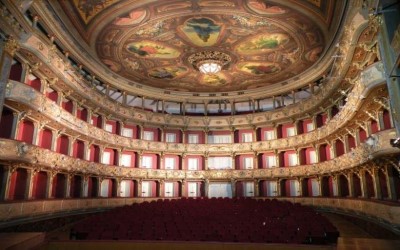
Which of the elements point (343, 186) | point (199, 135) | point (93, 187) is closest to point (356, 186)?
point (343, 186)

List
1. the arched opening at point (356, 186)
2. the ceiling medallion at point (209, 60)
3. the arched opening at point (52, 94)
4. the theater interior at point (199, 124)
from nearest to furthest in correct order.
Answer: the theater interior at point (199, 124)
the arched opening at point (52, 94)
the arched opening at point (356, 186)
the ceiling medallion at point (209, 60)

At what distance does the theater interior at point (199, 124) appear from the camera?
448 inches

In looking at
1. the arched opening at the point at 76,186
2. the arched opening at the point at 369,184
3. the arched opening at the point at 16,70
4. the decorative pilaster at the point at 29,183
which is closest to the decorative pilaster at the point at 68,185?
the arched opening at the point at 76,186

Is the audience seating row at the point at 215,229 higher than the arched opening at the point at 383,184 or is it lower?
lower

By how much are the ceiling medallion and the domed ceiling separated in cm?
12

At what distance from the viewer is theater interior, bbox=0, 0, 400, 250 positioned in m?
11.4

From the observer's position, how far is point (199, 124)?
29.3 meters

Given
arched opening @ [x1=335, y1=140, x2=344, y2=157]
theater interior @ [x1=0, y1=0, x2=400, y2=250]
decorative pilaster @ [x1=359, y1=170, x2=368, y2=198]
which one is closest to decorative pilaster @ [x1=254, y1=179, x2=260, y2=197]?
theater interior @ [x1=0, y1=0, x2=400, y2=250]

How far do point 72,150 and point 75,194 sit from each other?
322 cm

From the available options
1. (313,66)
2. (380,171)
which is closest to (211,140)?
(313,66)

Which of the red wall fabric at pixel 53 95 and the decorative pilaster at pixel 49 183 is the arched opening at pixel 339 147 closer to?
the decorative pilaster at pixel 49 183

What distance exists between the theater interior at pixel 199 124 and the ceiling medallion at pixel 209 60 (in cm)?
10

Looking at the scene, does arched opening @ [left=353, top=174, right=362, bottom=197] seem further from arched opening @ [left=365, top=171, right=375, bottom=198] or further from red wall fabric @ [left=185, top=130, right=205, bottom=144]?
red wall fabric @ [left=185, top=130, right=205, bottom=144]

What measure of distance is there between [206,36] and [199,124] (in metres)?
11.7
